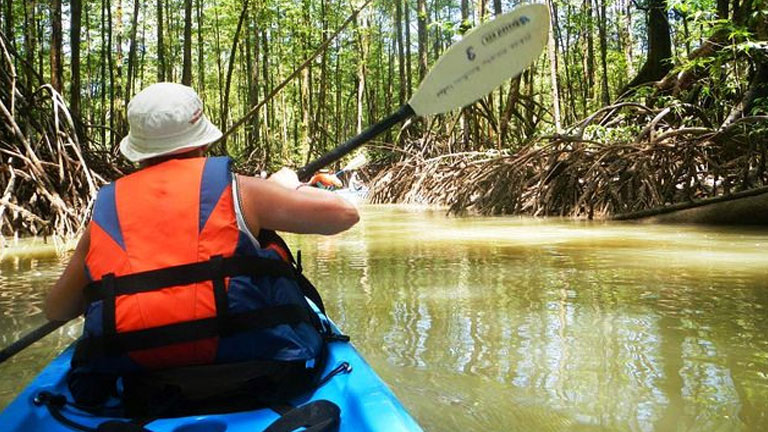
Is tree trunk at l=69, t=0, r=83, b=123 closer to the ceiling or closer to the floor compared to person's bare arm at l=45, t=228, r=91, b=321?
closer to the ceiling

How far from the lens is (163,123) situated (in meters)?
1.46

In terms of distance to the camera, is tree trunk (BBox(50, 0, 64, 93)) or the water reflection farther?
tree trunk (BBox(50, 0, 64, 93))

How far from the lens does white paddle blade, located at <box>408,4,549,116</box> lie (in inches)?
84.0

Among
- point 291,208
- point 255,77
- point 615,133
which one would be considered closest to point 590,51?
point 255,77

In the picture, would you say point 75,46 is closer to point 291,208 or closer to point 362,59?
point 291,208

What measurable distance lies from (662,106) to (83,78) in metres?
18.6

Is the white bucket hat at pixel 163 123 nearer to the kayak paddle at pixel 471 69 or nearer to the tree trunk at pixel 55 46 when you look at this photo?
the kayak paddle at pixel 471 69

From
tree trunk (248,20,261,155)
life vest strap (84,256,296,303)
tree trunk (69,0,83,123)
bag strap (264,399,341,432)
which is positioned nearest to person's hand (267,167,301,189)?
life vest strap (84,256,296,303)

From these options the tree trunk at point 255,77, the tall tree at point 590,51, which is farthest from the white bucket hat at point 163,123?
the tall tree at point 590,51

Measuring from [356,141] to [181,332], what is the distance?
36.3 inches

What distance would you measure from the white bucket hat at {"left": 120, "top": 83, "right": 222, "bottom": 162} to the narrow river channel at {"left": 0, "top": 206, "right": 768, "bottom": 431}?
968mm

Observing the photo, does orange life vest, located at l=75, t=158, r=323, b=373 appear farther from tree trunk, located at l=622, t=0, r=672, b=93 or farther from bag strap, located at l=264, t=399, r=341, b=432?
tree trunk, located at l=622, t=0, r=672, b=93

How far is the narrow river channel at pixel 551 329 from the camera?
189cm

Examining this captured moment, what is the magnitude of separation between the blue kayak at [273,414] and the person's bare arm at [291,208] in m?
0.32
